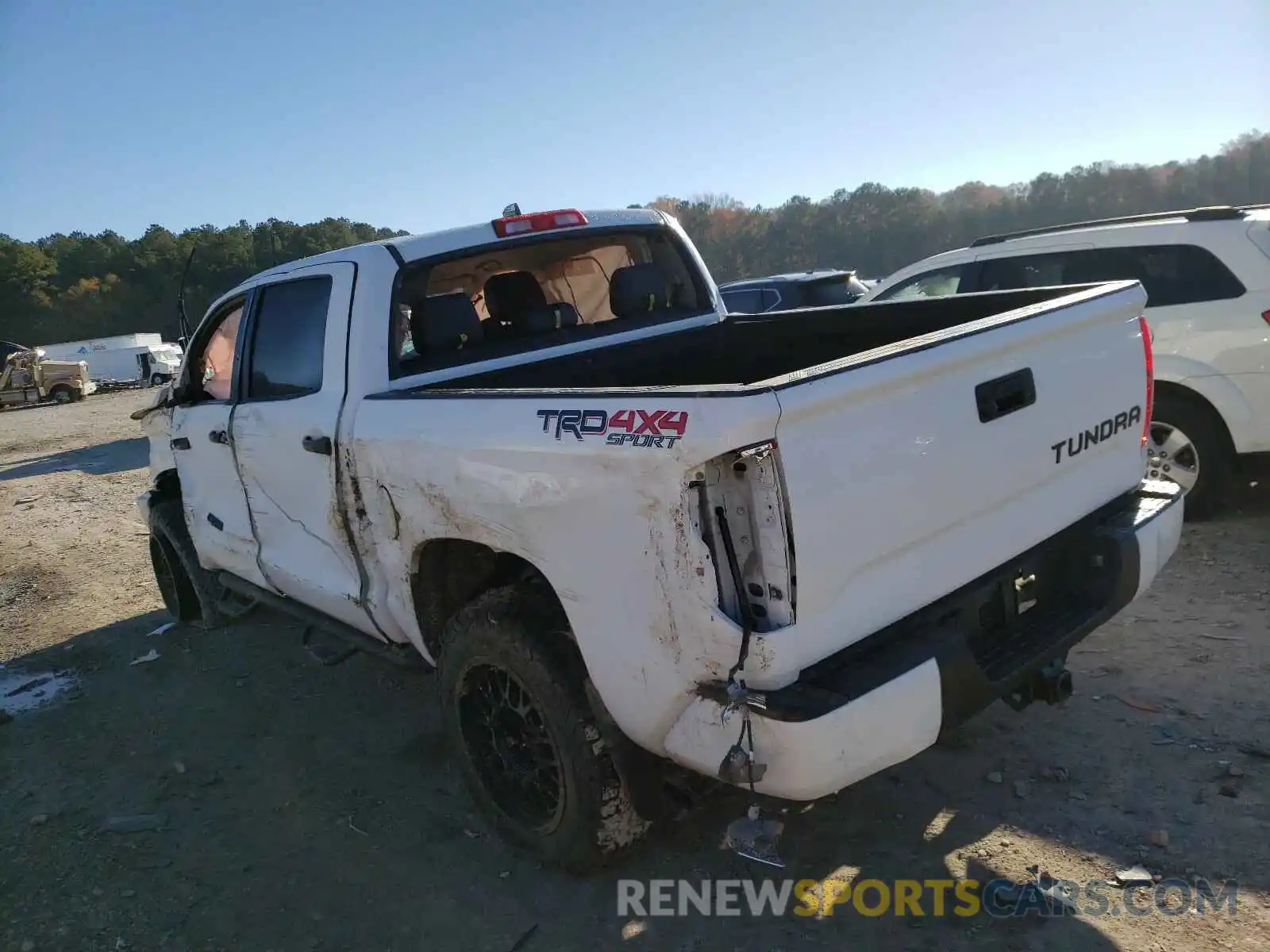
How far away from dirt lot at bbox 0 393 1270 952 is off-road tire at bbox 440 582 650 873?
0.22m

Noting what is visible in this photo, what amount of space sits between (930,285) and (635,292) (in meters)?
3.76

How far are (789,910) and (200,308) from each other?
187ft

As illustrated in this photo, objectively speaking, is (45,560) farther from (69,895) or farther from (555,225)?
(555,225)

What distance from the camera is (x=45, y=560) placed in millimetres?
8156

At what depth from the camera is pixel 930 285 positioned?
7.19m

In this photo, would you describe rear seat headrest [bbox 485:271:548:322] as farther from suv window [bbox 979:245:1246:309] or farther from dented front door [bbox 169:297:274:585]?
suv window [bbox 979:245:1246:309]

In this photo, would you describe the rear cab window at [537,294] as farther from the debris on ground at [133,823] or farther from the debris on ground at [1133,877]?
the debris on ground at [1133,877]

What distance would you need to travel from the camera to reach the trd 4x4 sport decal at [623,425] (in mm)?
2107

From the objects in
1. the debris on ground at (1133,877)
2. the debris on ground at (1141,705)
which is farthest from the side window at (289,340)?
the debris on ground at (1141,705)

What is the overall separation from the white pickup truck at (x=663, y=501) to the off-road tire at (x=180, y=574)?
1.37 meters

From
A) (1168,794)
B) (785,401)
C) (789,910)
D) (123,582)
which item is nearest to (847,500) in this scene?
(785,401)

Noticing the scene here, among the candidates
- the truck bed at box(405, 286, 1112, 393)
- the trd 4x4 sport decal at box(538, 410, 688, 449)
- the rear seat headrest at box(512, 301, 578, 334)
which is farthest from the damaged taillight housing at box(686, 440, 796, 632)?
the rear seat headrest at box(512, 301, 578, 334)

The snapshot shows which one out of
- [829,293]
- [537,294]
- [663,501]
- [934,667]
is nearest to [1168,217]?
[537,294]

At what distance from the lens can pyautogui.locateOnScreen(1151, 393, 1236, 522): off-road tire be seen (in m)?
5.50
